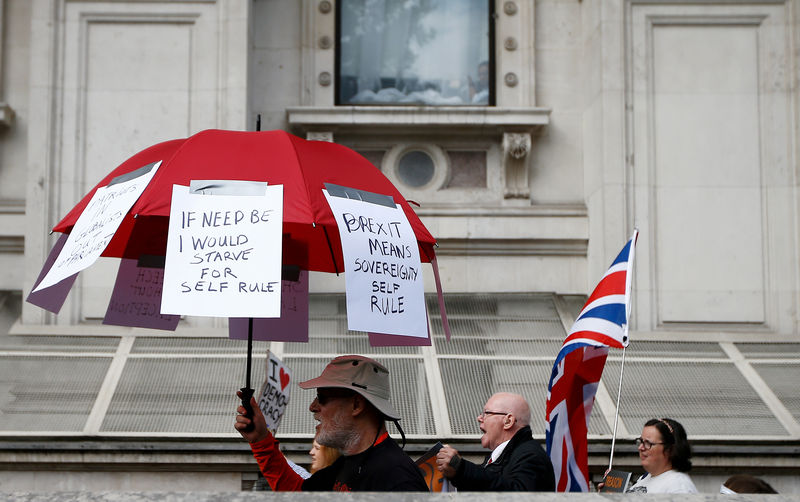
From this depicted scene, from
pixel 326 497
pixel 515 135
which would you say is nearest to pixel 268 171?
pixel 326 497

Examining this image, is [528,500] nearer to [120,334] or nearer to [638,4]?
[120,334]

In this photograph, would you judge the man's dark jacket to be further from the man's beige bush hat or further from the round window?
the round window

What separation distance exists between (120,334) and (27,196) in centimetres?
179

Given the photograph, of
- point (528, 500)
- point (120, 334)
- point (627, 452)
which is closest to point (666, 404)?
point (627, 452)

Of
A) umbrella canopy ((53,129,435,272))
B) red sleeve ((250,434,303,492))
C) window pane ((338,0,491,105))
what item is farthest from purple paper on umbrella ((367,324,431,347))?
window pane ((338,0,491,105))

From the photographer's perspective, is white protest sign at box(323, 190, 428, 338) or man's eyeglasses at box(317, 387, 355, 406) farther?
man's eyeglasses at box(317, 387, 355, 406)

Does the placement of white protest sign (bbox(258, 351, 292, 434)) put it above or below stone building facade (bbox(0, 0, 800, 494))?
below

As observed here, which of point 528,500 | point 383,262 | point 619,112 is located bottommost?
point 528,500

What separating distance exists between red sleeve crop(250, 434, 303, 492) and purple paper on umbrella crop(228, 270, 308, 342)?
50.1 inches

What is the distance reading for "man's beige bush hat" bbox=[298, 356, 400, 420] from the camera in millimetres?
4785

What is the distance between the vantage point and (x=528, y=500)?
3.41 metres

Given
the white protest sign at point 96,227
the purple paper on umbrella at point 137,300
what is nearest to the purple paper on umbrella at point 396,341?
the purple paper on umbrella at point 137,300

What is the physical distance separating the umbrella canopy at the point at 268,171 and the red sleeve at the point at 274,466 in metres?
1.06

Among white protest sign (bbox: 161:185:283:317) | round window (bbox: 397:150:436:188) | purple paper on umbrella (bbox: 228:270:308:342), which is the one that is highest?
round window (bbox: 397:150:436:188)
